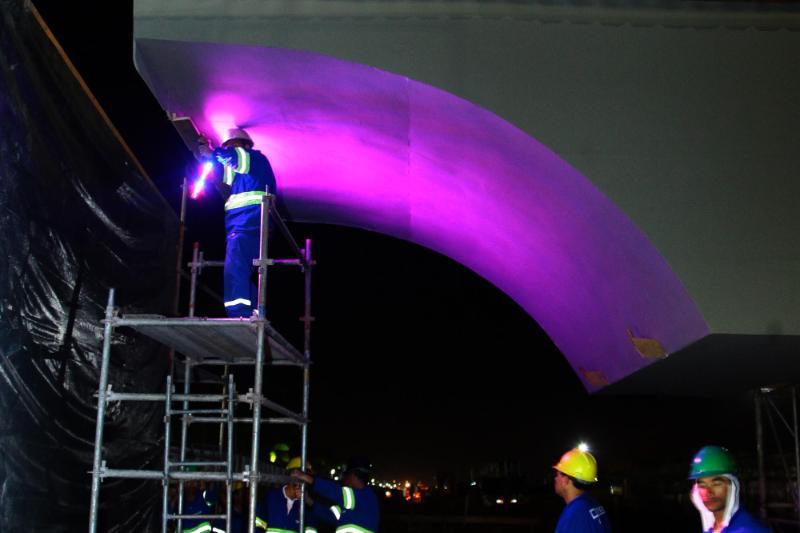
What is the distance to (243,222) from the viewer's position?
7305 mm

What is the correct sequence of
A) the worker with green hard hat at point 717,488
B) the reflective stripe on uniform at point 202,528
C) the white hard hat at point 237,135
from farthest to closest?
the reflective stripe on uniform at point 202,528
the white hard hat at point 237,135
the worker with green hard hat at point 717,488

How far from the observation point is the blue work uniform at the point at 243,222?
7090mm

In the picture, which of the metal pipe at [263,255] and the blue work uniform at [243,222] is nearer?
the metal pipe at [263,255]

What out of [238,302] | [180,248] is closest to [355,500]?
[238,302]

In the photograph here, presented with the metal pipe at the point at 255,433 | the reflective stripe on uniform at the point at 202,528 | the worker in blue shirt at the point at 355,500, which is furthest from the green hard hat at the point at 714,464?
the reflective stripe on uniform at the point at 202,528

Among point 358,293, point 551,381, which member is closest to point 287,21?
point 358,293

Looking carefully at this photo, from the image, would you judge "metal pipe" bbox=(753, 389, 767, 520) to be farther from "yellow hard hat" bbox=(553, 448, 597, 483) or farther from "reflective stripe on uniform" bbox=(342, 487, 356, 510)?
"yellow hard hat" bbox=(553, 448, 597, 483)

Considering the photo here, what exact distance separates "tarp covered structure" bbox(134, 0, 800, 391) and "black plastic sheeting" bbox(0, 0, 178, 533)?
1133 millimetres

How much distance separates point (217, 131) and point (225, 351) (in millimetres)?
2192

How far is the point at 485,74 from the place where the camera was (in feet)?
23.1

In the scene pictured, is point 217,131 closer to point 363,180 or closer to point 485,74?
point 363,180

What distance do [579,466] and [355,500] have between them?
304cm

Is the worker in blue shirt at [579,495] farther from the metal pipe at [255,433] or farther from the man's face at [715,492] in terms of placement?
the metal pipe at [255,433]

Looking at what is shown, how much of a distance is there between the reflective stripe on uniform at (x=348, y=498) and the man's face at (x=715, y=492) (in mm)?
4185
